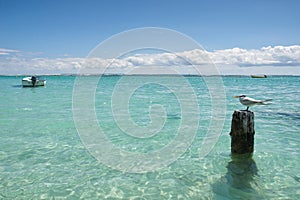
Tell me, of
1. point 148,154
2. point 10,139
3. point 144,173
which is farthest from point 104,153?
point 10,139

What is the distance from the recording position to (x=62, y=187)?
675 cm

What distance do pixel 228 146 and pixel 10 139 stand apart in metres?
9.11

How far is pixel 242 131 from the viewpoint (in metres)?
8.04

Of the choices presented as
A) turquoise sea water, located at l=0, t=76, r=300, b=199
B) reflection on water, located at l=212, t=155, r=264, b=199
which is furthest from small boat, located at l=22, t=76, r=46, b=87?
reflection on water, located at l=212, t=155, r=264, b=199

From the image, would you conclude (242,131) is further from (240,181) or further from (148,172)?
(148,172)

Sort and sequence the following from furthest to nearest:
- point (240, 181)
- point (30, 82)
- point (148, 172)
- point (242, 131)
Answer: point (30, 82), point (242, 131), point (148, 172), point (240, 181)

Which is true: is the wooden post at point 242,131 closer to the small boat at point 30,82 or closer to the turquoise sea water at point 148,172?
the turquoise sea water at point 148,172

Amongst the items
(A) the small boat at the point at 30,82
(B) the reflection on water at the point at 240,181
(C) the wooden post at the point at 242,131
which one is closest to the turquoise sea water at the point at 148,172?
(B) the reflection on water at the point at 240,181

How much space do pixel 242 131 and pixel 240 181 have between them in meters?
1.66

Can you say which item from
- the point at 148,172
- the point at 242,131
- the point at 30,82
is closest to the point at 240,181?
the point at 242,131

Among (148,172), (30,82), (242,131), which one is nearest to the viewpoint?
(148,172)

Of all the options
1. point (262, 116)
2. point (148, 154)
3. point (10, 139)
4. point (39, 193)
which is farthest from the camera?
point (262, 116)

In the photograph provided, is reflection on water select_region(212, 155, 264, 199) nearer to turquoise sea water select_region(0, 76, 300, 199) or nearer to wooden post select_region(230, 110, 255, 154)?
turquoise sea water select_region(0, 76, 300, 199)

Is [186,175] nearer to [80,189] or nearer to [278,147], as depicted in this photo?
[80,189]
